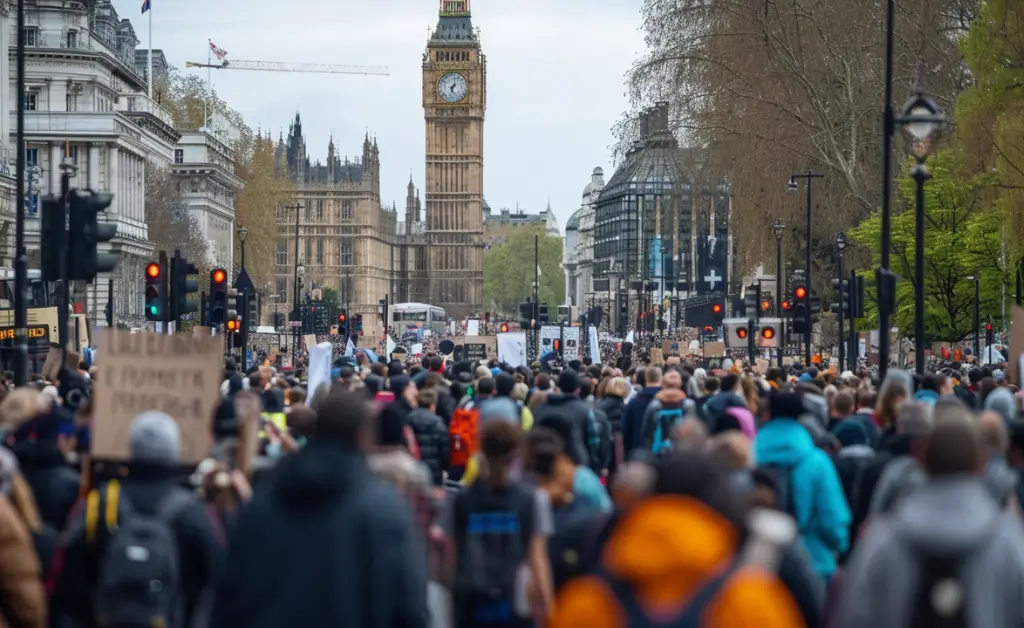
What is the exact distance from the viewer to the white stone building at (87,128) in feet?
278

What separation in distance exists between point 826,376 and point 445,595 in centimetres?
1344

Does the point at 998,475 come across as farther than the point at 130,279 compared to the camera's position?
No

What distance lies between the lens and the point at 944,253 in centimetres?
5509

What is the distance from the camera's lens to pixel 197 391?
10289mm

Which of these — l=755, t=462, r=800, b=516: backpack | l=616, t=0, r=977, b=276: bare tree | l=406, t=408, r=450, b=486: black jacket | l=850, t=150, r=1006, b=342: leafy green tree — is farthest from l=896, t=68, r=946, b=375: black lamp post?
l=850, t=150, r=1006, b=342: leafy green tree

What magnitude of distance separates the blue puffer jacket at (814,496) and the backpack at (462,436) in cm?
555

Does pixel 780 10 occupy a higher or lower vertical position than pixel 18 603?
higher

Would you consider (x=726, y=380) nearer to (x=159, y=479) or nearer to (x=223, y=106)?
(x=159, y=479)

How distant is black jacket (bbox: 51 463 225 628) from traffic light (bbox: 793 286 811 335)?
30.5 meters

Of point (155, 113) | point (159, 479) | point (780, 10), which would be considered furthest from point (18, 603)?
point (155, 113)

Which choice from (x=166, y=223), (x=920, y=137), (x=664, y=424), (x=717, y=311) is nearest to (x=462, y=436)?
(x=664, y=424)

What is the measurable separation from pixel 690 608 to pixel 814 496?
4886mm

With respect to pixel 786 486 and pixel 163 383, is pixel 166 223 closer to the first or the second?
pixel 163 383

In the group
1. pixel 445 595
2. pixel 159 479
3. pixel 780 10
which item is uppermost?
pixel 780 10
